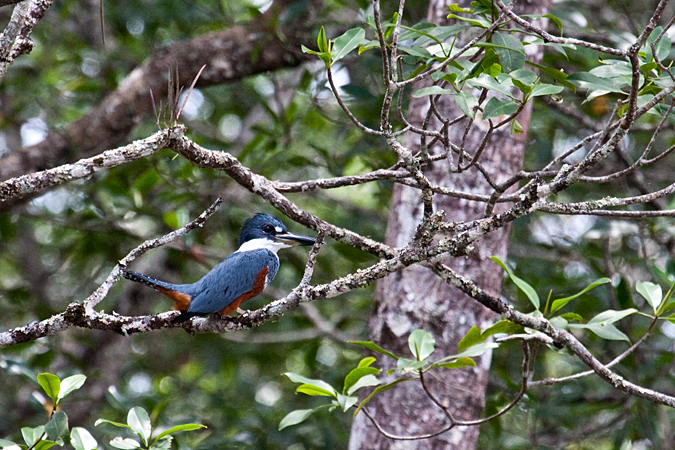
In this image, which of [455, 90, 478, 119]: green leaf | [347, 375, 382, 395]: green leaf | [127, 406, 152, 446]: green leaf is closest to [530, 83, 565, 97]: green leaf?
[455, 90, 478, 119]: green leaf

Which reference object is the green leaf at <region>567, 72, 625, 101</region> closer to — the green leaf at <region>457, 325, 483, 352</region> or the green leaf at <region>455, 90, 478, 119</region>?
the green leaf at <region>455, 90, 478, 119</region>

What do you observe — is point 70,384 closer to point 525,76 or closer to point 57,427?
point 57,427

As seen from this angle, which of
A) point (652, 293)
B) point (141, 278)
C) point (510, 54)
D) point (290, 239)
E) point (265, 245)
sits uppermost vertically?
point (510, 54)

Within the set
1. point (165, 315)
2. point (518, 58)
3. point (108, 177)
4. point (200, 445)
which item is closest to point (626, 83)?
point (518, 58)

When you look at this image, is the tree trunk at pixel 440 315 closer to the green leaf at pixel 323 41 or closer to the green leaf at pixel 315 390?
the green leaf at pixel 315 390

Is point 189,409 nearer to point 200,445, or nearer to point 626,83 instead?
point 200,445

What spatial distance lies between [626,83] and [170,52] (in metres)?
3.59

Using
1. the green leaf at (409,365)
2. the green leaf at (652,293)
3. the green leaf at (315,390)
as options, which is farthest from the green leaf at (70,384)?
the green leaf at (652,293)

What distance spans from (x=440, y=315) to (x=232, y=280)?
106cm

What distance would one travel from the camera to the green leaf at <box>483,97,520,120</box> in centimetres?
205

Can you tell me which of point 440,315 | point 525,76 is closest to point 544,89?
point 525,76

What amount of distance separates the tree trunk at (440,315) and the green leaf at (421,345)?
2.84 feet

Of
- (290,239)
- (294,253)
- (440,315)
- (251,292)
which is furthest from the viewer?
(294,253)

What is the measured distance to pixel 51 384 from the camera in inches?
87.8
